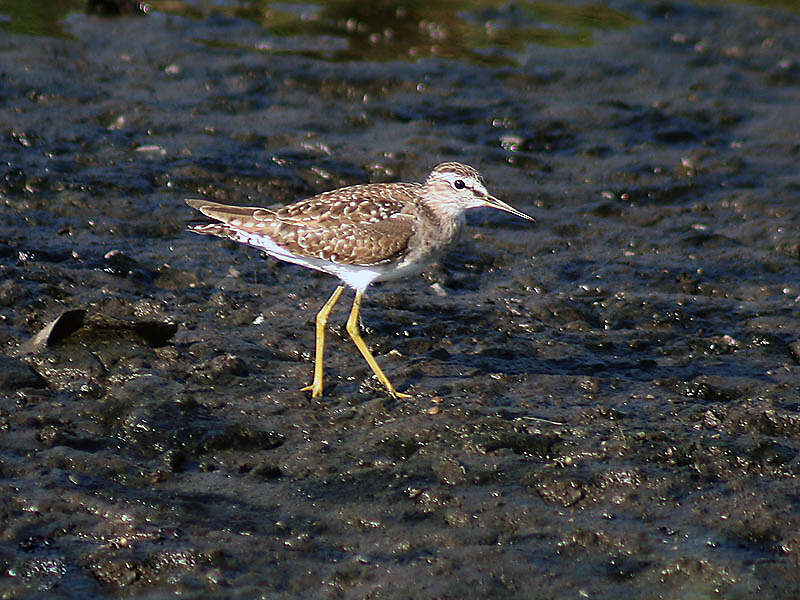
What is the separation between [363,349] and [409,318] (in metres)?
0.94

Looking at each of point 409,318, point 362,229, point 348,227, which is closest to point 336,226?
point 348,227

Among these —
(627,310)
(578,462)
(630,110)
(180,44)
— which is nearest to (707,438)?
(578,462)

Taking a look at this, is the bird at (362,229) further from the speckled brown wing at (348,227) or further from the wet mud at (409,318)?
the wet mud at (409,318)

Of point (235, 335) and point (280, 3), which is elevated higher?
point (280, 3)

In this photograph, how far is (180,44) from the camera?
12.6 metres

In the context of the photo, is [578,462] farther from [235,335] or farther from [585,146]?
[585,146]

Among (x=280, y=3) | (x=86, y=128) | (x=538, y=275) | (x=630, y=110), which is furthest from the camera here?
(x=280, y=3)

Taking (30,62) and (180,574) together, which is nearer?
(180,574)

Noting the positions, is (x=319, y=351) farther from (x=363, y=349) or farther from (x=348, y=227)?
(x=348, y=227)

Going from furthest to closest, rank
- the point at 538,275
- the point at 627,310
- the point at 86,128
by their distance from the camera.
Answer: the point at 86,128 → the point at 538,275 → the point at 627,310

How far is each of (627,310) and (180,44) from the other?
6.72 meters

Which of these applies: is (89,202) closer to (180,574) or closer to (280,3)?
(180,574)

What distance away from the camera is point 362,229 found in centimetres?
718

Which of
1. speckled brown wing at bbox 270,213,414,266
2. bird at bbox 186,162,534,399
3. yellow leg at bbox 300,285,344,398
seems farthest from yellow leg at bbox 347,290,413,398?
speckled brown wing at bbox 270,213,414,266
